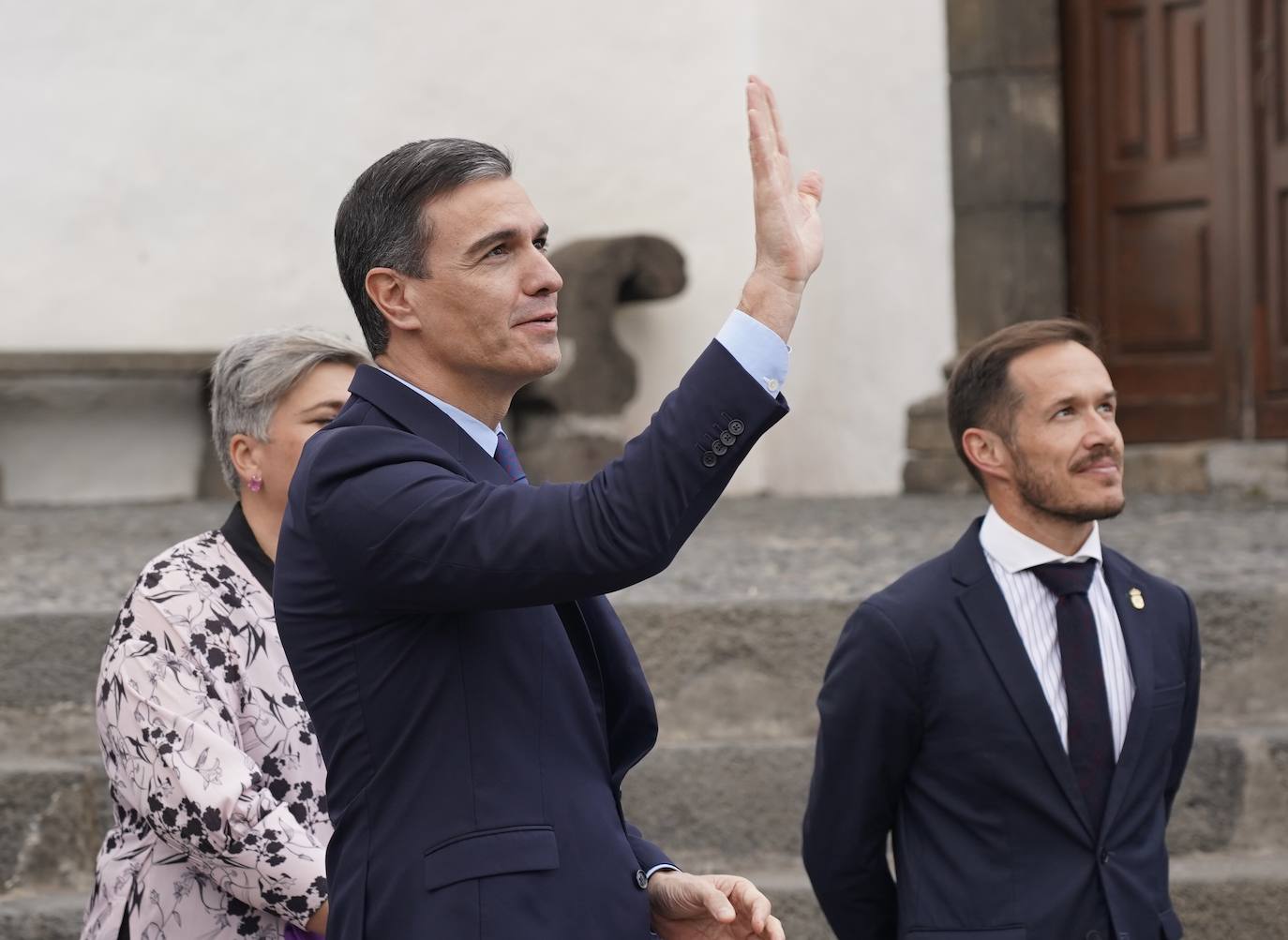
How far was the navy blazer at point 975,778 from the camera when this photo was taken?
2.71 m

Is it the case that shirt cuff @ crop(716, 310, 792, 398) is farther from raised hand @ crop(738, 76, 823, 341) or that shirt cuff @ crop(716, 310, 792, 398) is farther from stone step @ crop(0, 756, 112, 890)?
stone step @ crop(0, 756, 112, 890)

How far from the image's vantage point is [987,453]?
3.02 meters

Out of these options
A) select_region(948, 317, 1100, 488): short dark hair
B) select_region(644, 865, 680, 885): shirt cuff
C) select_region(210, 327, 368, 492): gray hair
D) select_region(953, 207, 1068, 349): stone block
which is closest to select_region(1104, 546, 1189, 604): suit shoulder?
select_region(948, 317, 1100, 488): short dark hair

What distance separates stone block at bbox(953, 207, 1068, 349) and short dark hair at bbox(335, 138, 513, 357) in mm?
5684

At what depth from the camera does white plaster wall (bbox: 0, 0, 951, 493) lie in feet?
25.1

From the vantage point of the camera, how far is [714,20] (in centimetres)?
798

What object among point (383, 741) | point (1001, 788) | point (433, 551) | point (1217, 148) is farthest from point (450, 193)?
point (1217, 148)

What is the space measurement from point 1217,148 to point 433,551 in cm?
606

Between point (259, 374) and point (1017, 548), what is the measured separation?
122 cm

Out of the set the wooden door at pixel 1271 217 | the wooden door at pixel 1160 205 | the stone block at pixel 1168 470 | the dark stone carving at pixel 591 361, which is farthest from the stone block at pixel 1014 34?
the stone block at pixel 1168 470

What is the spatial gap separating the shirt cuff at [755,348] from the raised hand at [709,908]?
0.54m

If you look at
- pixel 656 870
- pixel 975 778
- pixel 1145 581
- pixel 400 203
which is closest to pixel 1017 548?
pixel 1145 581

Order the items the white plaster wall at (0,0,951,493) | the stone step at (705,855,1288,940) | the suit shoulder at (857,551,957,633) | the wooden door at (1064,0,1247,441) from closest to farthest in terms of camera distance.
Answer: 1. the suit shoulder at (857,551,957,633)
2. the stone step at (705,855,1288,940)
3. the wooden door at (1064,0,1247,441)
4. the white plaster wall at (0,0,951,493)

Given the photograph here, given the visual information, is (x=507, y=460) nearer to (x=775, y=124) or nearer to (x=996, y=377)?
(x=775, y=124)
